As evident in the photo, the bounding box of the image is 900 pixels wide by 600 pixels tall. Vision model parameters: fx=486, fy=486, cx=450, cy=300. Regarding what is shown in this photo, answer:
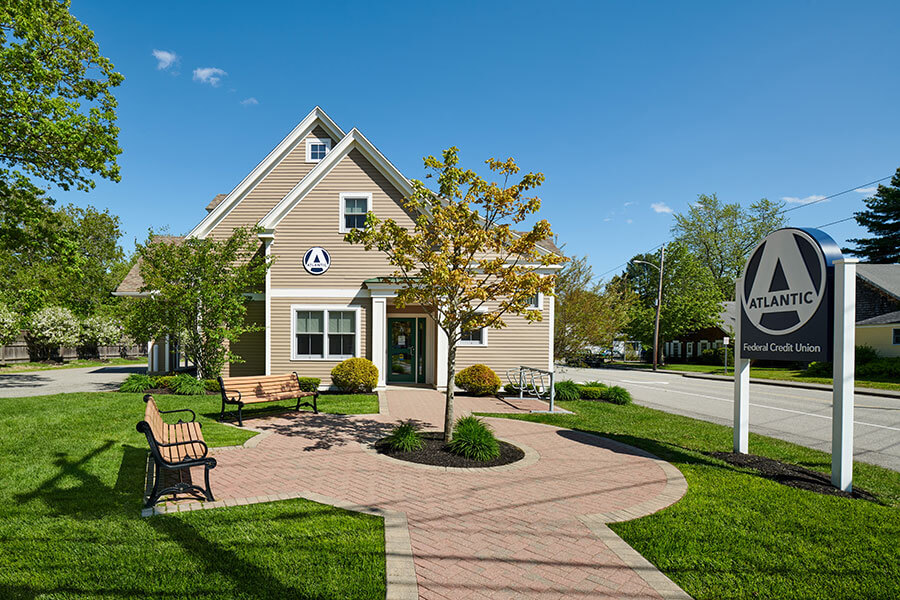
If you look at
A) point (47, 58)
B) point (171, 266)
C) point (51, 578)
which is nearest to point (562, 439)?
point (51, 578)

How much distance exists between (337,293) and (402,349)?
333 cm

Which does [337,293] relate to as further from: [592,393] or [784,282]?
[784,282]

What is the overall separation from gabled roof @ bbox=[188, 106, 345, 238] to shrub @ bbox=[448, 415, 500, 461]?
13924 mm

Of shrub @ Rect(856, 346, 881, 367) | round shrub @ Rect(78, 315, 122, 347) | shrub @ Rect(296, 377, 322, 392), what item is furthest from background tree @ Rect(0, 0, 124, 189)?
shrub @ Rect(856, 346, 881, 367)

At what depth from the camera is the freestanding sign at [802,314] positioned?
21.4 ft

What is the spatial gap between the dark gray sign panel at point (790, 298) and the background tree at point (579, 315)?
38.1ft

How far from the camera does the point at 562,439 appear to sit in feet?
32.1

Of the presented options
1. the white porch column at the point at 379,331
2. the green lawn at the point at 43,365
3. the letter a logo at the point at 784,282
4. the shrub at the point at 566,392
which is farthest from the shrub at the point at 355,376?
the green lawn at the point at 43,365

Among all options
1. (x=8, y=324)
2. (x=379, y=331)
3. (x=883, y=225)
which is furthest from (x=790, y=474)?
(x=883, y=225)

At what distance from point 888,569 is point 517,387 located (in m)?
12.4

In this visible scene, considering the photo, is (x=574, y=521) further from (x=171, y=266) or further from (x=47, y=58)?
(x=47, y=58)

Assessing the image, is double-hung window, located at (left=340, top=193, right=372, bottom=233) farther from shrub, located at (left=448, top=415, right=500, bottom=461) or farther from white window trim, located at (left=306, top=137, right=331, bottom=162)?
shrub, located at (left=448, top=415, right=500, bottom=461)

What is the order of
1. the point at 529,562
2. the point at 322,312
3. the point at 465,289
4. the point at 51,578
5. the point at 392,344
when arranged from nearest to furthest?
the point at 51,578 < the point at 529,562 < the point at 465,289 < the point at 322,312 < the point at 392,344

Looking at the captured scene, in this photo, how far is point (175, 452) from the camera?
19.7ft
